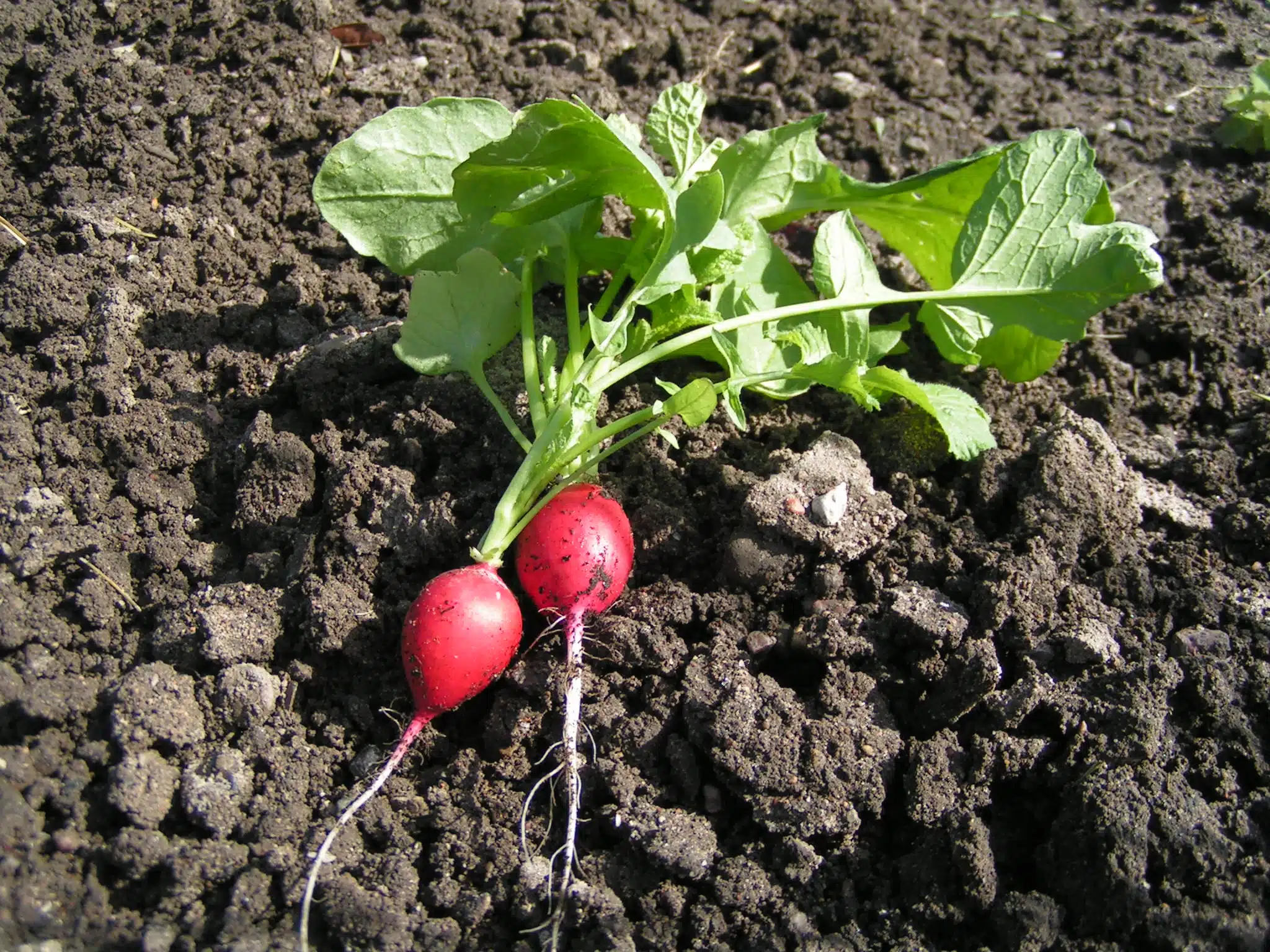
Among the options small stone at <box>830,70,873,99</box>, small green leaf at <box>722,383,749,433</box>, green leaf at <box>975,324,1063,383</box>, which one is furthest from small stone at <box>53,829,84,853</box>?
small stone at <box>830,70,873,99</box>

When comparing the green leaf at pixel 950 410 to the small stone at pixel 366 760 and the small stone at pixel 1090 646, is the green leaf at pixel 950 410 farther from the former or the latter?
the small stone at pixel 366 760

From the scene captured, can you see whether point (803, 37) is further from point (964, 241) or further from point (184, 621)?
point (184, 621)

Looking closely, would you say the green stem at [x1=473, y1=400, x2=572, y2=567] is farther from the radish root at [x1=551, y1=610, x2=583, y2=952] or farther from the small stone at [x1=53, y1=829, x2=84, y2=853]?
the small stone at [x1=53, y1=829, x2=84, y2=853]

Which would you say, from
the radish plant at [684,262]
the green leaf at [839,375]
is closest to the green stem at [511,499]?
the radish plant at [684,262]

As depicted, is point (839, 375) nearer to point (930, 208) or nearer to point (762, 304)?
point (762, 304)

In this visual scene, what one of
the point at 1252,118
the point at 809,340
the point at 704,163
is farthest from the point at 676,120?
the point at 1252,118

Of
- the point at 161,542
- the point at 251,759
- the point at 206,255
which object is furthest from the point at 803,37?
the point at 251,759
